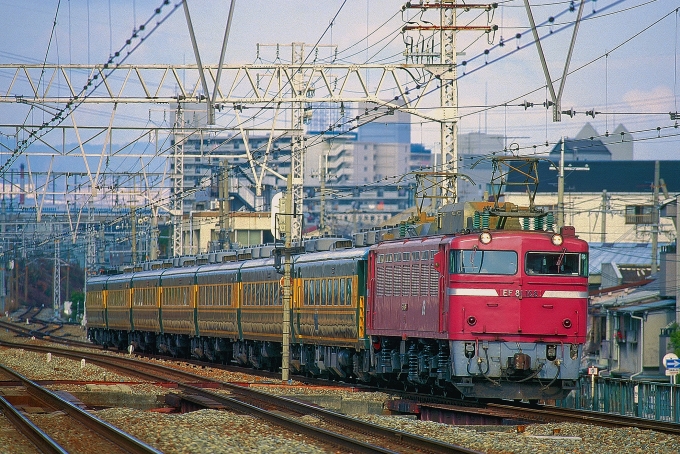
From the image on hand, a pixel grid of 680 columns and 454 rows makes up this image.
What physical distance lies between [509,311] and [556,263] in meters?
1.31

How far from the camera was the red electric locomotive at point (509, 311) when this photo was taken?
67.5 feet

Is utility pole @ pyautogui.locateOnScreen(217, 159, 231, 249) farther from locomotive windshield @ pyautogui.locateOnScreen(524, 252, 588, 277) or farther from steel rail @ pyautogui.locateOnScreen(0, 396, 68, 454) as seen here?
steel rail @ pyautogui.locateOnScreen(0, 396, 68, 454)

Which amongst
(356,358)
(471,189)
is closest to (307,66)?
(356,358)

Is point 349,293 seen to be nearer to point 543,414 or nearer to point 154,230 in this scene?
point 543,414

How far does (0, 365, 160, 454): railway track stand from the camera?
48.9 ft

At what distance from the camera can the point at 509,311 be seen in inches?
816

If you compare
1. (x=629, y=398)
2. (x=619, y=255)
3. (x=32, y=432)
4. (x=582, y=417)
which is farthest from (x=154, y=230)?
(x=32, y=432)

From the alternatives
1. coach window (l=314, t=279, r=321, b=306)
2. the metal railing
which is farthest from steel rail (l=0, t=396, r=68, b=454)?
coach window (l=314, t=279, r=321, b=306)

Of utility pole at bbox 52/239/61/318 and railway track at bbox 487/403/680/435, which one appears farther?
utility pole at bbox 52/239/61/318

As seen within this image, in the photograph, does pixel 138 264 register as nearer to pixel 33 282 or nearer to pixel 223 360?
pixel 223 360

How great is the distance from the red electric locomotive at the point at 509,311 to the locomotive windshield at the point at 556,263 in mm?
18

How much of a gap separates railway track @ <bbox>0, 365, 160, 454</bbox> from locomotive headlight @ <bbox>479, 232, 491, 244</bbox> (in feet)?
24.4

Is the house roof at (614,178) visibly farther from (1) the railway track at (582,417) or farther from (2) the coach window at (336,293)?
(1) the railway track at (582,417)

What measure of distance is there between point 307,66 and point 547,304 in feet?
40.8
